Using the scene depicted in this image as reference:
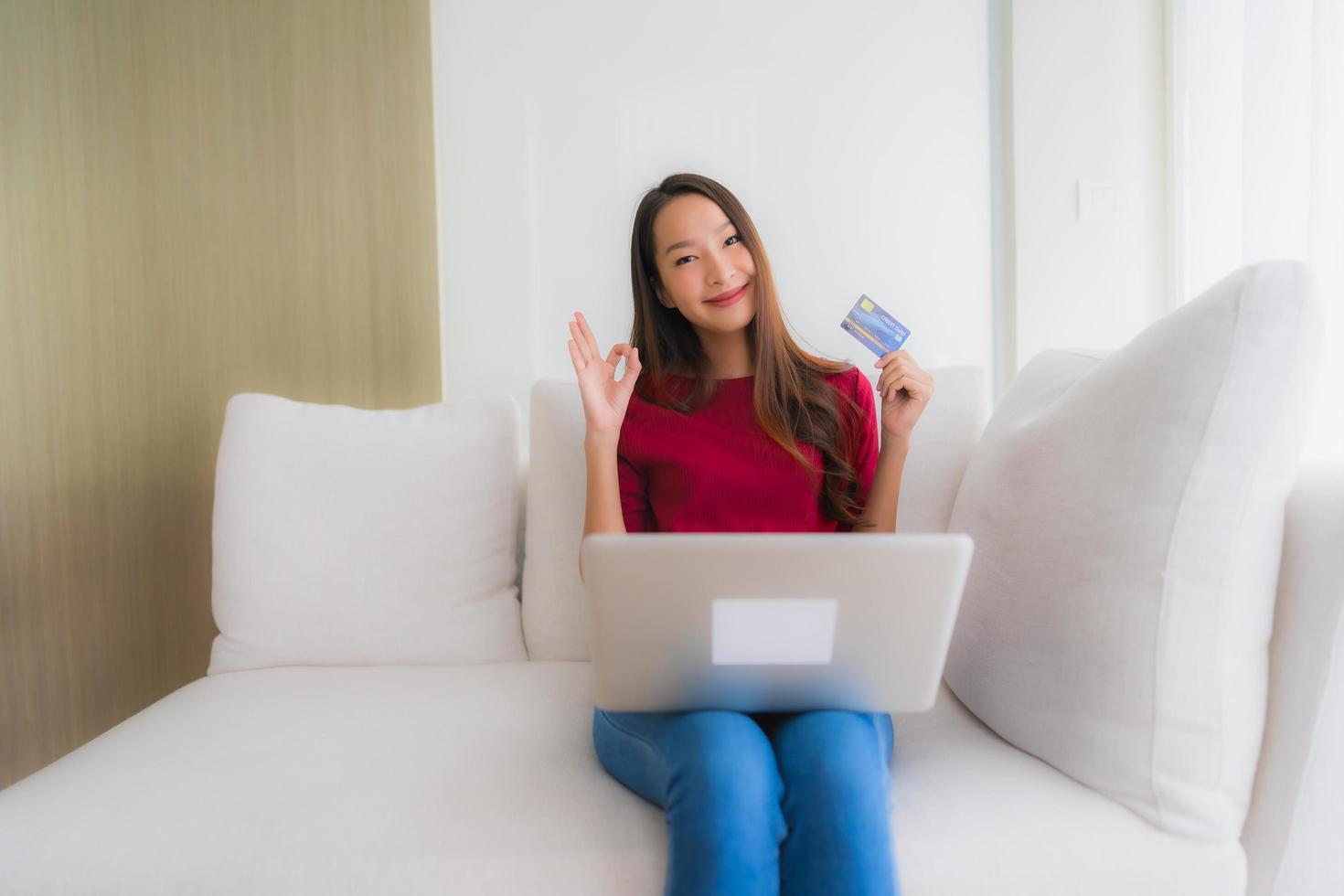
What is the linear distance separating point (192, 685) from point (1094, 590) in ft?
4.47

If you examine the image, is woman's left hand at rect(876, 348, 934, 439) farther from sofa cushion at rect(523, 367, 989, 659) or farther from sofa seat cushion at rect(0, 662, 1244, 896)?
sofa seat cushion at rect(0, 662, 1244, 896)

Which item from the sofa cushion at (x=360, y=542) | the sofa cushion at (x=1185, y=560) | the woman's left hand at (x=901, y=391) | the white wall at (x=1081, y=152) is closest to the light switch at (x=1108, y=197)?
the white wall at (x=1081, y=152)

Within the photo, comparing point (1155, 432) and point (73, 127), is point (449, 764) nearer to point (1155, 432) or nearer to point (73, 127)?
point (1155, 432)

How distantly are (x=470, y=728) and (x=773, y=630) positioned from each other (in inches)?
22.8

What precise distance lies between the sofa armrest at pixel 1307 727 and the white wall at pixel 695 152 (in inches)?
45.3

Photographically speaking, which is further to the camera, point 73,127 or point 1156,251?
point 1156,251

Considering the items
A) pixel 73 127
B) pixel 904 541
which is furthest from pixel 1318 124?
pixel 73 127

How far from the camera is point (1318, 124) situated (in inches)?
54.6

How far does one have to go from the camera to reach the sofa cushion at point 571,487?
1408 mm

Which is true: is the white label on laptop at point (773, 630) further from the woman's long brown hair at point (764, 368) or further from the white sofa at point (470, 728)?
the woman's long brown hair at point (764, 368)

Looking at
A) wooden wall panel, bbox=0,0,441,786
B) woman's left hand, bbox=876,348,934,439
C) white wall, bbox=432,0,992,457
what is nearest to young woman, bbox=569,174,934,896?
woman's left hand, bbox=876,348,934,439

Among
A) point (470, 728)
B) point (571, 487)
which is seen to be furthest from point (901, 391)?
point (470, 728)

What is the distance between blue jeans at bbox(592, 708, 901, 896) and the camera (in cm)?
76

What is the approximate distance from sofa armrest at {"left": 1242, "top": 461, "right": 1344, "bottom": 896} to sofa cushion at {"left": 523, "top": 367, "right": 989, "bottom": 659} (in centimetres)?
54
